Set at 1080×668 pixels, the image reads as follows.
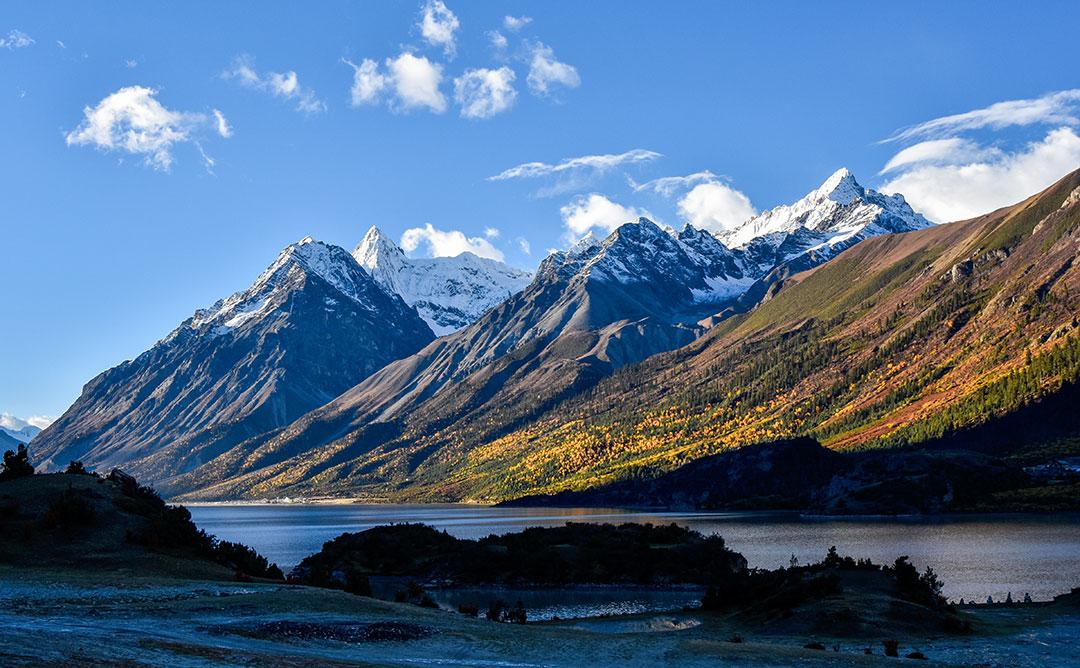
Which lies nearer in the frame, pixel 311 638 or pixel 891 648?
pixel 311 638

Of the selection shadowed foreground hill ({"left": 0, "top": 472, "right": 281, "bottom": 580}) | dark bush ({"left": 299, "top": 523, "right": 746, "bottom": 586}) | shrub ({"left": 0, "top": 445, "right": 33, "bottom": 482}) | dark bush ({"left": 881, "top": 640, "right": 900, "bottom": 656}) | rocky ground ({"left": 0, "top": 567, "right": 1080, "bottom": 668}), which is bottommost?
dark bush ({"left": 299, "top": 523, "right": 746, "bottom": 586})

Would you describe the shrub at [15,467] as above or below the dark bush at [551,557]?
above

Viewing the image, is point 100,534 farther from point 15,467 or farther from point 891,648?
point 891,648

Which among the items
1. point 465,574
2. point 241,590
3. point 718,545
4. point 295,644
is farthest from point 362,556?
point 295,644

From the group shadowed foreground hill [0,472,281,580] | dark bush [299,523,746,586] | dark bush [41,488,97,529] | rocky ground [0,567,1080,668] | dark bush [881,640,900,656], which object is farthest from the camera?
dark bush [299,523,746,586]

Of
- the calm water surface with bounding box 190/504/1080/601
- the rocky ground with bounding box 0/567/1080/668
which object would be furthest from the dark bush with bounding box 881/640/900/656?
the calm water surface with bounding box 190/504/1080/601

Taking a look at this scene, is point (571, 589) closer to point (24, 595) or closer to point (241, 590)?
point (241, 590)

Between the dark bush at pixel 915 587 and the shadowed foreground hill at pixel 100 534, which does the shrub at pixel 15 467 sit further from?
the dark bush at pixel 915 587

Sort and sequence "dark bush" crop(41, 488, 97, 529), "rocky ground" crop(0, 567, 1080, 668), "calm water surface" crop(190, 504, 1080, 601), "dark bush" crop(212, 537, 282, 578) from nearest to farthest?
1. "rocky ground" crop(0, 567, 1080, 668)
2. "dark bush" crop(41, 488, 97, 529)
3. "dark bush" crop(212, 537, 282, 578)
4. "calm water surface" crop(190, 504, 1080, 601)

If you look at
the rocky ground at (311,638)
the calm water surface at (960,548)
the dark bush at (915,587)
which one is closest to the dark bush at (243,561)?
the rocky ground at (311,638)

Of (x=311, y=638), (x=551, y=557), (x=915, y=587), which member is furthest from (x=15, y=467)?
(x=551, y=557)

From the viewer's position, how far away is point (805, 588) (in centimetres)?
6906

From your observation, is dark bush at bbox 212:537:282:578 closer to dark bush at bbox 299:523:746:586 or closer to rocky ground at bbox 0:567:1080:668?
rocky ground at bbox 0:567:1080:668

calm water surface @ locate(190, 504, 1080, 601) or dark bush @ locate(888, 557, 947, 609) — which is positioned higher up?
dark bush @ locate(888, 557, 947, 609)
